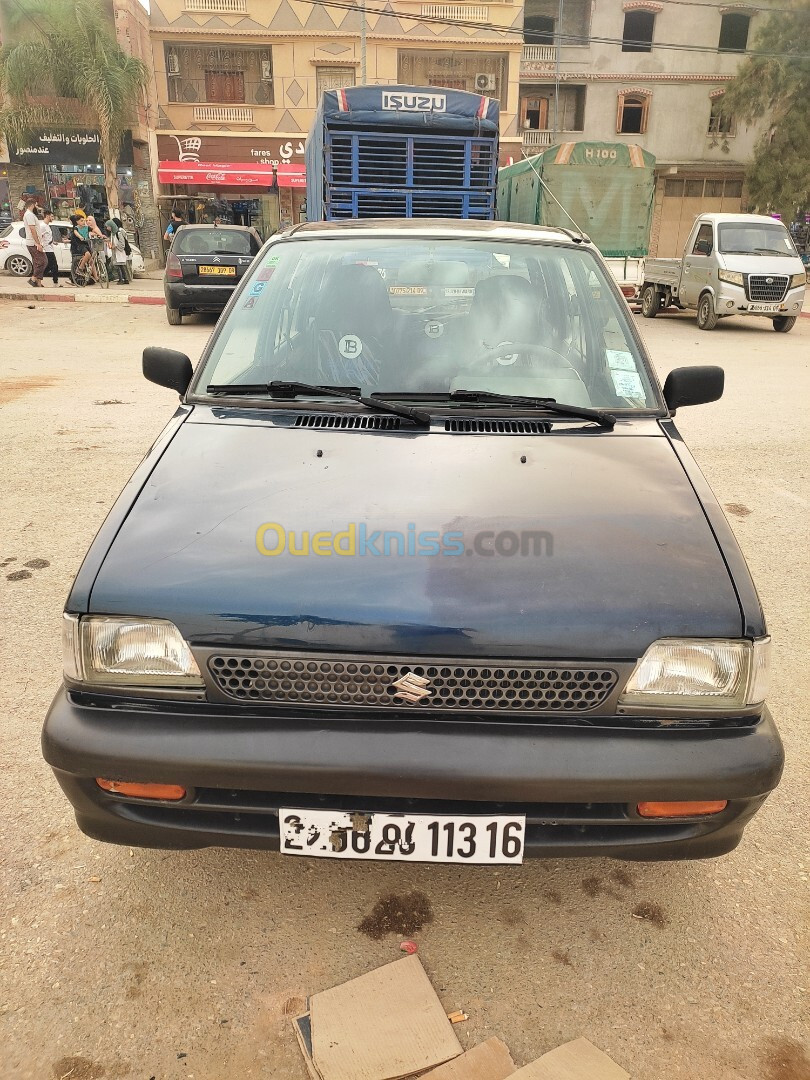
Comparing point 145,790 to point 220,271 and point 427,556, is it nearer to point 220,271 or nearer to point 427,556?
point 427,556

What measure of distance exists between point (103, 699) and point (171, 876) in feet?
2.30

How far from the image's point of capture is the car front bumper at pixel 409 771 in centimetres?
180

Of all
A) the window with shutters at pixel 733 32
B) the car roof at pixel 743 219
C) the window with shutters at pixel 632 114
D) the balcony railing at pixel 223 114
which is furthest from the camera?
the window with shutters at pixel 632 114

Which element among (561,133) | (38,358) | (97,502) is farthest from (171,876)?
(561,133)

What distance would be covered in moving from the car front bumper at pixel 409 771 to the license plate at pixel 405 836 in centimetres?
2

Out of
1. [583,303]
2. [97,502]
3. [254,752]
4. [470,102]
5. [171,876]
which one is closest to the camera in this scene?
[254,752]

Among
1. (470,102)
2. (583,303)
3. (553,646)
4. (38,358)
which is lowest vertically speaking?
(38,358)

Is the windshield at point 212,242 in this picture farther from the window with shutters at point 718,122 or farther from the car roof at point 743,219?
the window with shutters at point 718,122

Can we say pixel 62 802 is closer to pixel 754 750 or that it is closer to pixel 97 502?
pixel 754 750

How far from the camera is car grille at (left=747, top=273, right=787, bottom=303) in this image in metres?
14.3

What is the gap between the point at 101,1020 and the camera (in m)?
1.90

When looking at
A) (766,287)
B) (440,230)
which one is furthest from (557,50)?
(440,230)

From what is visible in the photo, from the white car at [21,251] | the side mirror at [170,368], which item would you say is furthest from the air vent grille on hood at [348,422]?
the white car at [21,251]

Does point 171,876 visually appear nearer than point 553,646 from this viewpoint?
No
